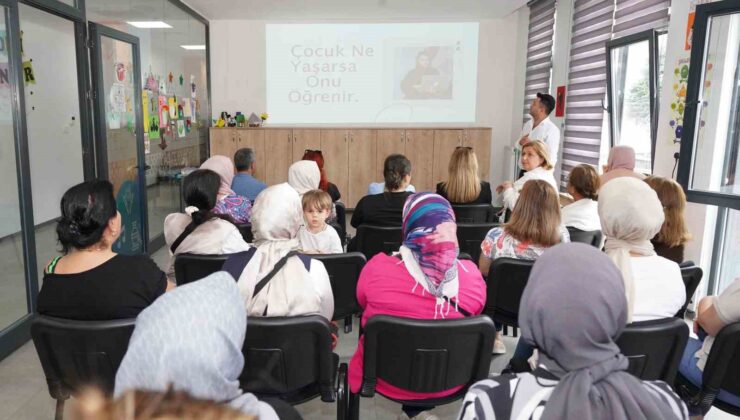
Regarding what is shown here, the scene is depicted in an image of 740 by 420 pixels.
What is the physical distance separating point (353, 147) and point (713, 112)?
189 inches

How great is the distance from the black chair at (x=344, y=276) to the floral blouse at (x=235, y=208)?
3.70ft

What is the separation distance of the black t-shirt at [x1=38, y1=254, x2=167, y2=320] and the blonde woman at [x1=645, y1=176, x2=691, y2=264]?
240 centimetres

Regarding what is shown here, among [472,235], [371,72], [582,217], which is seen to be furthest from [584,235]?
[371,72]

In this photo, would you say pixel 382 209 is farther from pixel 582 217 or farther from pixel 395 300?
pixel 395 300

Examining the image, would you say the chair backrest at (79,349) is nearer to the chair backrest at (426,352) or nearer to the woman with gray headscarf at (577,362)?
the chair backrest at (426,352)

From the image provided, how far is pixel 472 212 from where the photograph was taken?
12.4 feet

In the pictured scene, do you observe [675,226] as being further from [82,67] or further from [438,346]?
[82,67]

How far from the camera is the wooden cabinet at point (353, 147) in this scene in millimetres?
7379

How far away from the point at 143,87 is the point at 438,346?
452cm

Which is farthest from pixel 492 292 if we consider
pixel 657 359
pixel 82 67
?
pixel 82 67

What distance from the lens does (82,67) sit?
397 centimetres

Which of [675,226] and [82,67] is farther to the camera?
[82,67]

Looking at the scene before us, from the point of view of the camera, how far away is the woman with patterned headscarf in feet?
6.03

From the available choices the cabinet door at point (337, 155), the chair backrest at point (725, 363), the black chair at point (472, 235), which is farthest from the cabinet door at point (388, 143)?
the chair backrest at point (725, 363)
